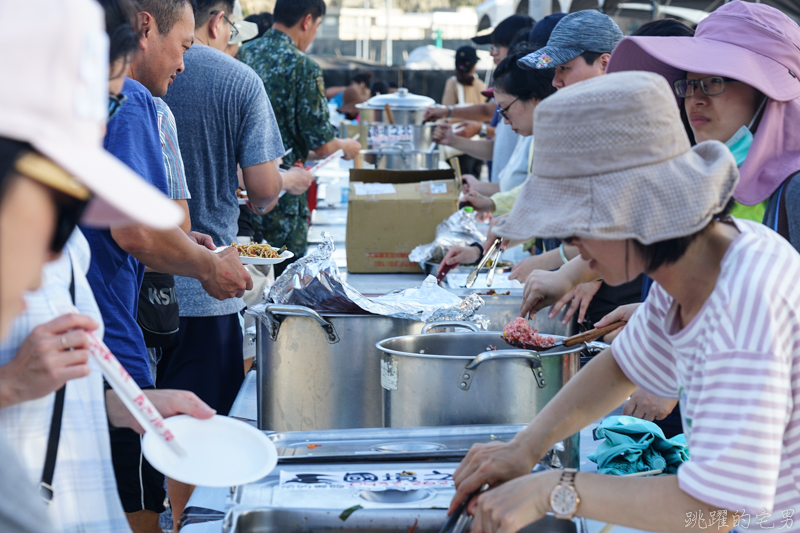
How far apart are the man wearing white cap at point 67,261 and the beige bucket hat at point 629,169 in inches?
20.0

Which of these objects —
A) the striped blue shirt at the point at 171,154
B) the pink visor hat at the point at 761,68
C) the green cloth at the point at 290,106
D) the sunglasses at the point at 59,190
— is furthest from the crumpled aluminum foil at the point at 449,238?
the sunglasses at the point at 59,190

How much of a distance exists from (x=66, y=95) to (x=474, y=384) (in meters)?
1.02

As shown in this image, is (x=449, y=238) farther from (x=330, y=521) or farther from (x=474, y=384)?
(x=330, y=521)

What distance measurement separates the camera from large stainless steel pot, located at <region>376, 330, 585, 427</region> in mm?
1380

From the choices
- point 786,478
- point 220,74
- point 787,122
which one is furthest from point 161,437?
point 220,74

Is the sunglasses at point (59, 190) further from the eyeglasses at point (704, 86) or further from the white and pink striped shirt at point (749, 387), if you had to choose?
the eyeglasses at point (704, 86)

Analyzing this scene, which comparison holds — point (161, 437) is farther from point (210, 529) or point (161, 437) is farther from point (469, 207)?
point (469, 207)

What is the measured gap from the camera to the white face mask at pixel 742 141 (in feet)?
5.00

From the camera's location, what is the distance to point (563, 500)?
935mm

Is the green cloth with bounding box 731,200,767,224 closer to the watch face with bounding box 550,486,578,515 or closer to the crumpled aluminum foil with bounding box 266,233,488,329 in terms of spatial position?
the crumpled aluminum foil with bounding box 266,233,488,329

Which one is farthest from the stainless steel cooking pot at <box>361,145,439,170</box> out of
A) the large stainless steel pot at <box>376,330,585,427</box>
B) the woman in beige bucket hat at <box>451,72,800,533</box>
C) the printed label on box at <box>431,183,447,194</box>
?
the woman in beige bucket hat at <box>451,72,800,533</box>

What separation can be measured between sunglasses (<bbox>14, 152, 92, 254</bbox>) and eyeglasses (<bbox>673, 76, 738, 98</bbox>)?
1384mm

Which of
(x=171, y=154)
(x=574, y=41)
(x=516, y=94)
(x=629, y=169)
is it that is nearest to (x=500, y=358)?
(x=629, y=169)

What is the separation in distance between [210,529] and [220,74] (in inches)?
67.2
